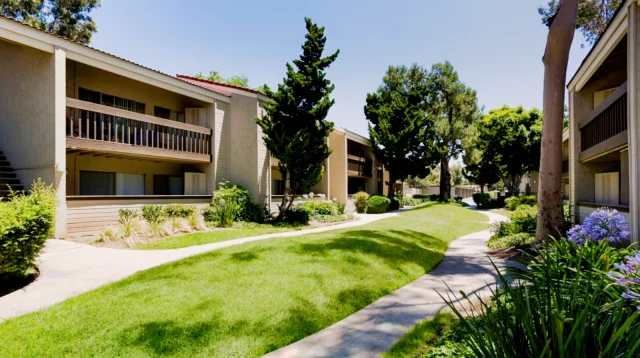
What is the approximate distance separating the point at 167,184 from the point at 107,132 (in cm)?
482

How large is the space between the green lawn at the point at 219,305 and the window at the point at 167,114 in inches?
436

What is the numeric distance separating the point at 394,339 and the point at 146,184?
14827 mm

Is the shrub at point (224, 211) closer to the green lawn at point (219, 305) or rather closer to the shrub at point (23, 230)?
the green lawn at point (219, 305)

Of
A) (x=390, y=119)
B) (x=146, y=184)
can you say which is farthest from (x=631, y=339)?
(x=390, y=119)

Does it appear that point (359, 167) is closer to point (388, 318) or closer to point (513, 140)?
point (513, 140)

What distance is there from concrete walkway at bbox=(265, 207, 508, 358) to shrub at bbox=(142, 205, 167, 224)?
10.1 m

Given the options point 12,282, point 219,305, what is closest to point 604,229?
point 219,305

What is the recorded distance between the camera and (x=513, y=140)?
1204 inches

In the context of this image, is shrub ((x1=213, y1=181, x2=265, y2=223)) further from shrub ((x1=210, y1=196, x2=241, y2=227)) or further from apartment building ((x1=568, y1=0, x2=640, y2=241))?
apartment building ((x1=568, y1=0, x2=640, y2=241))

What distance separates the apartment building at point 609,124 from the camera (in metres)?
7.07

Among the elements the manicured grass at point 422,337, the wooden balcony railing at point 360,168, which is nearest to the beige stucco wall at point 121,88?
the wooden balcony railing at point 360,168

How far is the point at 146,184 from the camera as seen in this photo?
15.6m

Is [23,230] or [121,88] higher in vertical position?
[121,88]

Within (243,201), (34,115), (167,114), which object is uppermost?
(167,114)
